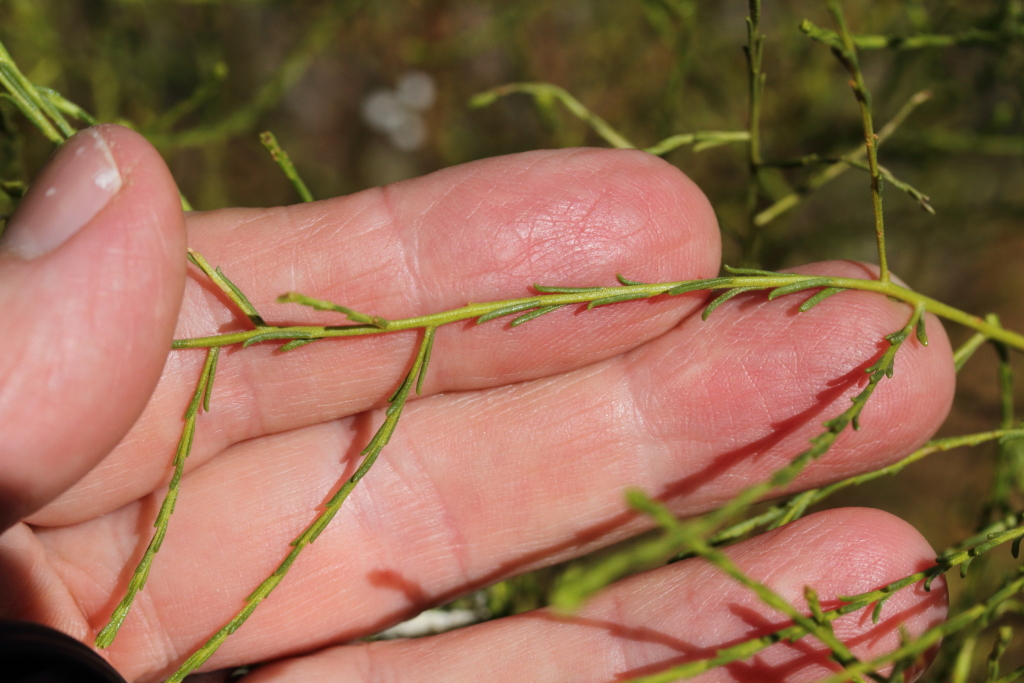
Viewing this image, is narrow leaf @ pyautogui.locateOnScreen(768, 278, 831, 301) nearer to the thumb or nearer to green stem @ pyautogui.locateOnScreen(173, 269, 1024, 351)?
green stem @ pyautogui.locateOnScreen(173, 269, 1024, 351)

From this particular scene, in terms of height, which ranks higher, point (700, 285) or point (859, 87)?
point (859, 87)

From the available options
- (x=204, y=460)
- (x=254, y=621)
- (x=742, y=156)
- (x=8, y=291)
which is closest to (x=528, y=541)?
(x=254, y=621)

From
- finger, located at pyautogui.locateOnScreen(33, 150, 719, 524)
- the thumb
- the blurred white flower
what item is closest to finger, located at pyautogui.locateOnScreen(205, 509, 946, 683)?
finger, located at pyautogui.locateOnScreen(33, 150, 719, 524)

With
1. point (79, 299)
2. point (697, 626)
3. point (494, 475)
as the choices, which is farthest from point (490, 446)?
point (79, 299)

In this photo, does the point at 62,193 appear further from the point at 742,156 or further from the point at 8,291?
the point at 742,156

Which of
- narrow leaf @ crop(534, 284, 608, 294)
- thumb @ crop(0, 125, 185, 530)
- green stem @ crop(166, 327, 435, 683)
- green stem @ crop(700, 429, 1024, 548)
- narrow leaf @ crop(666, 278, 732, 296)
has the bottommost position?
green stem @ crop(700, 429, 1024, 548)

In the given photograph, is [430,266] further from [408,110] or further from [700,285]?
[408,110]
